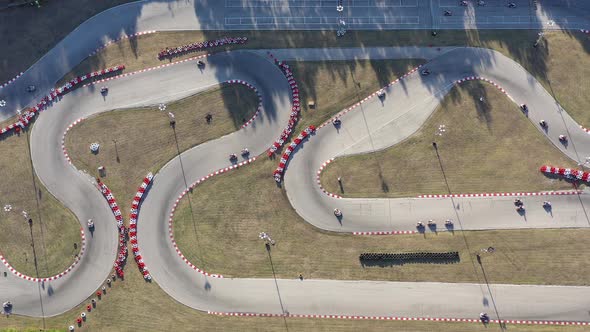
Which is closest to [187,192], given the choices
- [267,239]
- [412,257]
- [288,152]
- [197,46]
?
[267,239]

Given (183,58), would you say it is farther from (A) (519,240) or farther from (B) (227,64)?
(A) (519,240)

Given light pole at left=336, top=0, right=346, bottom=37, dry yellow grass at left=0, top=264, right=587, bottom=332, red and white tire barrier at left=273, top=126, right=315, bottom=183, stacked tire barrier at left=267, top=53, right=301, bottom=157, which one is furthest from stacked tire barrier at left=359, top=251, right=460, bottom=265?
light pole at left=336, top=0, right=346, bottom=37

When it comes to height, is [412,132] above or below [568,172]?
above

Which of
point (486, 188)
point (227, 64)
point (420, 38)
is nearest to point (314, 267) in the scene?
point (486, 188)

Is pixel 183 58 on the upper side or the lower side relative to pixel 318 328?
upper

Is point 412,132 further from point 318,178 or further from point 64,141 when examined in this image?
point 64,141

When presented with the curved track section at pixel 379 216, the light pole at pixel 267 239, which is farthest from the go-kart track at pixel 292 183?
the light pole at pixel 267 239

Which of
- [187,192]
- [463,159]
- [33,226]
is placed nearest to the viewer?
[463,159]
